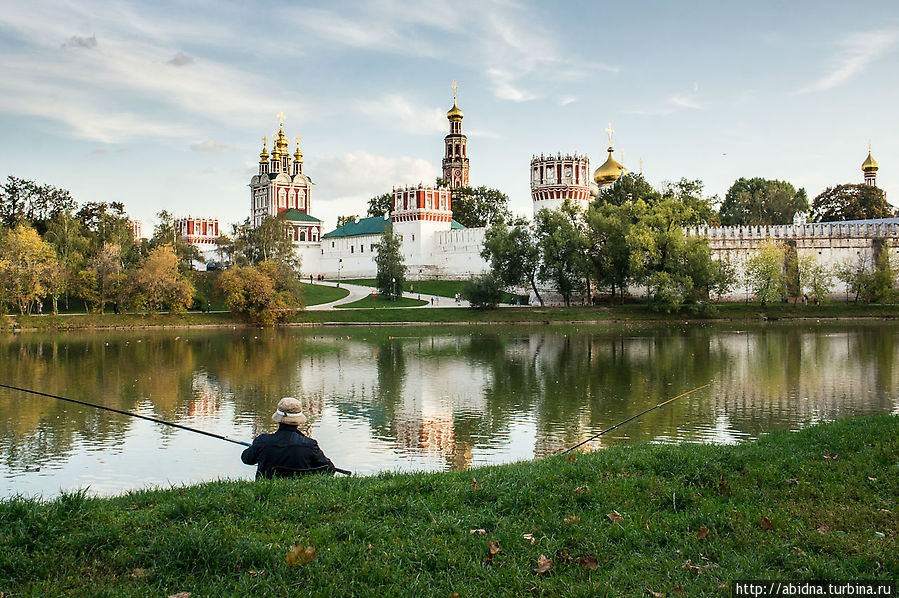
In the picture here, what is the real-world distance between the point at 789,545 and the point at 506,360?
2095 cm

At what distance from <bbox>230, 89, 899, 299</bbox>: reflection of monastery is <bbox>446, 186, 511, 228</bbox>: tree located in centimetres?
601

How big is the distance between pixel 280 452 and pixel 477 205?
85.1 metres

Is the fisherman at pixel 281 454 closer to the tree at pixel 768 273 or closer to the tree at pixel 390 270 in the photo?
the tree at pixel 768 273

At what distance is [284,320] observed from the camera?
157ft

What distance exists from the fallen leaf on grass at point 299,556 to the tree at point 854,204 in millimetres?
81593

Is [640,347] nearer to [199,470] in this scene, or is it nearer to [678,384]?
[678,384]

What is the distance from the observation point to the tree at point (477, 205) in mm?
89750

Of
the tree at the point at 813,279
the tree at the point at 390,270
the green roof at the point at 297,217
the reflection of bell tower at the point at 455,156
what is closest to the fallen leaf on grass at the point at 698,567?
the tree at the point at 813,279

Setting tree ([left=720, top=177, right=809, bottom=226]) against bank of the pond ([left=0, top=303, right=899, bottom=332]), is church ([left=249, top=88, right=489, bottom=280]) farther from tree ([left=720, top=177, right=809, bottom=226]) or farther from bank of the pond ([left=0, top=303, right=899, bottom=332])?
tree ([left=720, top=177, right=809, bottom=226])

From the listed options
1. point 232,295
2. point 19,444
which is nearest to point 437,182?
point 232,295

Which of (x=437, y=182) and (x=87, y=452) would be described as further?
(x=437, y=182)

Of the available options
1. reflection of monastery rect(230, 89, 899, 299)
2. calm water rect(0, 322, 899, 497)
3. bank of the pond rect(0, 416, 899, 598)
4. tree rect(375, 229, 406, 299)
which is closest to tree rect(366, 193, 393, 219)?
reflection of monastery rect(230, 89, 899, 299)

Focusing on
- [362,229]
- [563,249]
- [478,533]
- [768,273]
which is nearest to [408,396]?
[478,533]

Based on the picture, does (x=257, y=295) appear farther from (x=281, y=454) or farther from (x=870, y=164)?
(x=870, y=164)
